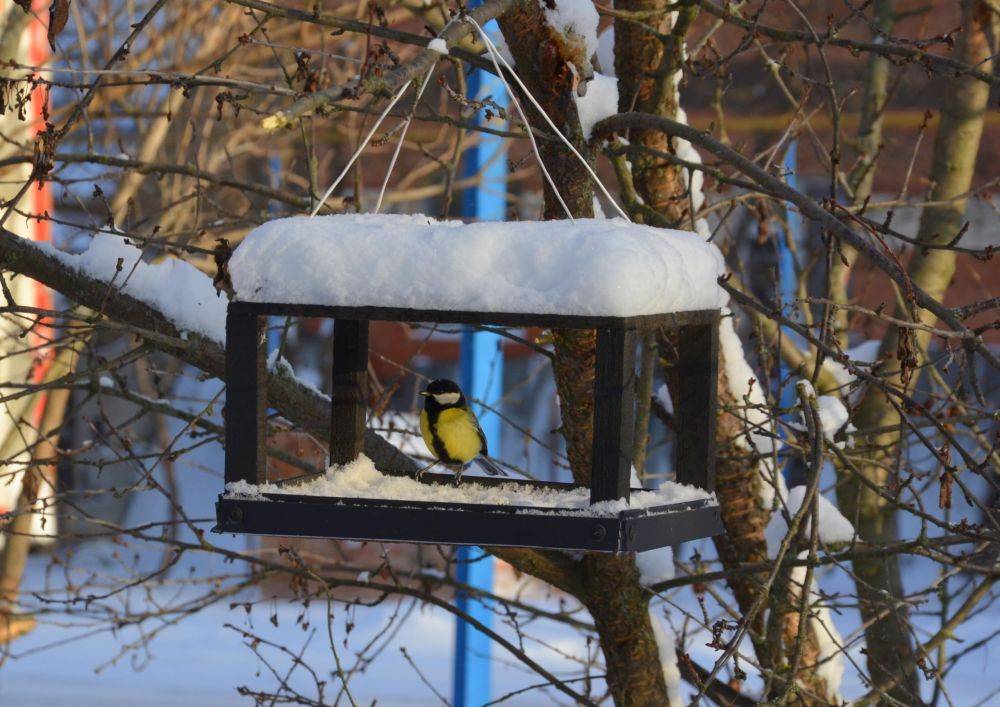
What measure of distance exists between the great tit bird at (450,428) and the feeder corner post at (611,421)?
771 millimetres

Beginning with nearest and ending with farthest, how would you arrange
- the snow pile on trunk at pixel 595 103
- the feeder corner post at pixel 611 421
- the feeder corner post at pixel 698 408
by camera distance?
the feeder corner post at pixel 611 421 < the feeder corner post at pixel 698 408 < the snow pile on trunk at pixel 595 103

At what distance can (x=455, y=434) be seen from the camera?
336cm

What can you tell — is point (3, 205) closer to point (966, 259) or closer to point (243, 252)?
point (243, 252)

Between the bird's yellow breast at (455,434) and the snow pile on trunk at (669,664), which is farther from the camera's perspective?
the snow pile on trunk at (669,664)

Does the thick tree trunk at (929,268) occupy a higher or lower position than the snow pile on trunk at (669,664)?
higher

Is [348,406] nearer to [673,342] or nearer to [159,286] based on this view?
[159,286]

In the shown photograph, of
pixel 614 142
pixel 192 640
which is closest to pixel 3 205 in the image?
pixel 614 142

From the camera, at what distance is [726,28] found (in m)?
10.4

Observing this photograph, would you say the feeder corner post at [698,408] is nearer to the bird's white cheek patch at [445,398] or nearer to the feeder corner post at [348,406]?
the bird's white cheek patch at [445,398]

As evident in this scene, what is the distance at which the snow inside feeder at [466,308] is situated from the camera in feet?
8.15

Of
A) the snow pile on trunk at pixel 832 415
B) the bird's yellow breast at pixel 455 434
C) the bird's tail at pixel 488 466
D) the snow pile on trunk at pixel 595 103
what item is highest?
the snow pile on trunk at pixel 595 103

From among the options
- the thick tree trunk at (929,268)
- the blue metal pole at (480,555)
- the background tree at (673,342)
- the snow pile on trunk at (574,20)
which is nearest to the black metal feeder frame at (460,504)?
the background tree at (673,342)

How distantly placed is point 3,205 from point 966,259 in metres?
8.97

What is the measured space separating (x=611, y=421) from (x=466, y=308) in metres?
0.41
